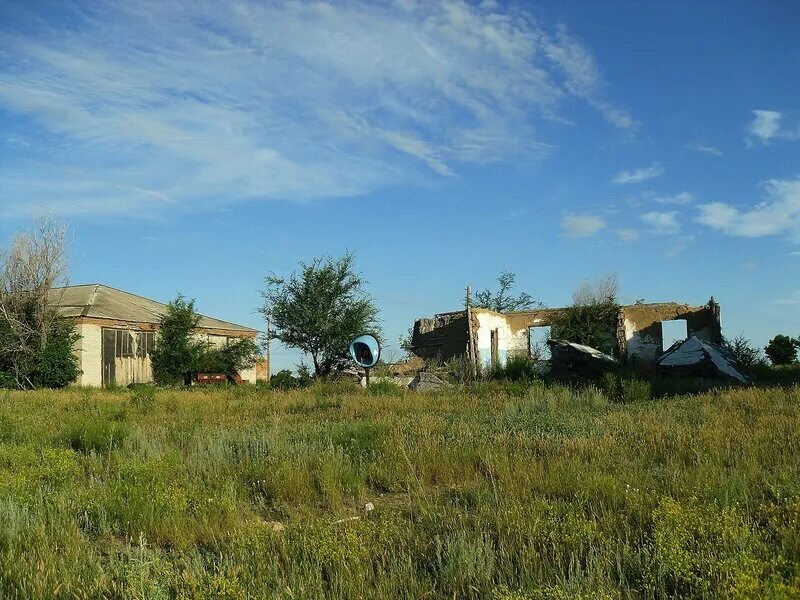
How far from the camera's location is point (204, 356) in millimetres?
37188

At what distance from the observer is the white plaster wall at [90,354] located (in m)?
32.5

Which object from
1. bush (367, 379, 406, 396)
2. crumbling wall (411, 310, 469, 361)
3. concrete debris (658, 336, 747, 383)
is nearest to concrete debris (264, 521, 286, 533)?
bush (367, 379, 406, 396)

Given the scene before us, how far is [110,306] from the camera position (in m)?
36.7

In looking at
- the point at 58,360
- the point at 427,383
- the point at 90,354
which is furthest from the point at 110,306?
the point at 427,383

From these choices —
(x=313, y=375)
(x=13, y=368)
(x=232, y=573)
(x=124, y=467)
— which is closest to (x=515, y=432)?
(x=124, y=467)

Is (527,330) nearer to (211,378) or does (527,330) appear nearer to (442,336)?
(442,336)

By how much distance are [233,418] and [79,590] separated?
927 centimetres

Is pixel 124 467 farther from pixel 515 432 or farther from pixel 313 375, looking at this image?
pixel 313 375

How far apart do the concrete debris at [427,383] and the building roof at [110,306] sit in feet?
63.5

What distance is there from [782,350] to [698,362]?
16.2 m

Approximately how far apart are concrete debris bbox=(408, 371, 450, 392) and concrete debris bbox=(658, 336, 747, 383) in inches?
296

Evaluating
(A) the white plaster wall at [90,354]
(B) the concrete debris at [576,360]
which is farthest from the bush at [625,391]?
(A) the white plaster wall at [90,354]

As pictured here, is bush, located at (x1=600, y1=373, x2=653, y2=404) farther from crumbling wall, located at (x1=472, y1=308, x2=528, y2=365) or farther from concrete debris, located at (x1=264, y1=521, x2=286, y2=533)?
crumbling wall, located at (x1=472, y1=308, x2=528, y2=365)

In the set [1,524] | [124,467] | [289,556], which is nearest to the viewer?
[289,556]
